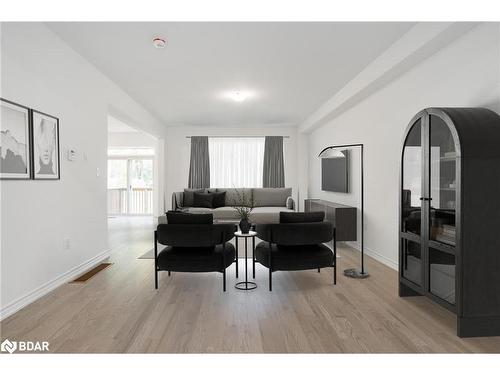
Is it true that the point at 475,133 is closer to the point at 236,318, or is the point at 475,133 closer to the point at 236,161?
the point at 236,318

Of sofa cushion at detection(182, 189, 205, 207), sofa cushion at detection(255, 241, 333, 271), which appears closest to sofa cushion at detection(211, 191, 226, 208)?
sofa cushion at detection(182, 189, 205, 207)

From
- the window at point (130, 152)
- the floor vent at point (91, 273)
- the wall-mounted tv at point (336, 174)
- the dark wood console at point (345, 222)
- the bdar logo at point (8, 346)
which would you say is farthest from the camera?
the window at point (130, 152)

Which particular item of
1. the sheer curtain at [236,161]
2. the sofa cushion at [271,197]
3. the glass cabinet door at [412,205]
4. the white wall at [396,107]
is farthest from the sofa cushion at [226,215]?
the glass cabinet door at [412,205]

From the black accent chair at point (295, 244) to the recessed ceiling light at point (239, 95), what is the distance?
2.83 m

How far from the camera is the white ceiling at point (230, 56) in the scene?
10.7 ft

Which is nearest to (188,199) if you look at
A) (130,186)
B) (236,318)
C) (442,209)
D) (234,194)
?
(234,194)

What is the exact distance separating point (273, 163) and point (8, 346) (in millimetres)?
7117

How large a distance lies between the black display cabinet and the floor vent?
3.39 meters

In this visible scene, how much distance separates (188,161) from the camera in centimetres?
888

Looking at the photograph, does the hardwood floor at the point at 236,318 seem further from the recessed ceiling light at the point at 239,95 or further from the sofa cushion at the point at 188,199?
the sofa cushion at the point at 188,199

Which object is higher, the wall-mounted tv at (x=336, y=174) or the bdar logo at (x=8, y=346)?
the wall-mounted tv at (x=336, y=174)

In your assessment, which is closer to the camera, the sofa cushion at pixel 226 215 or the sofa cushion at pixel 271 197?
the sofa cushion at pixel 226 215
